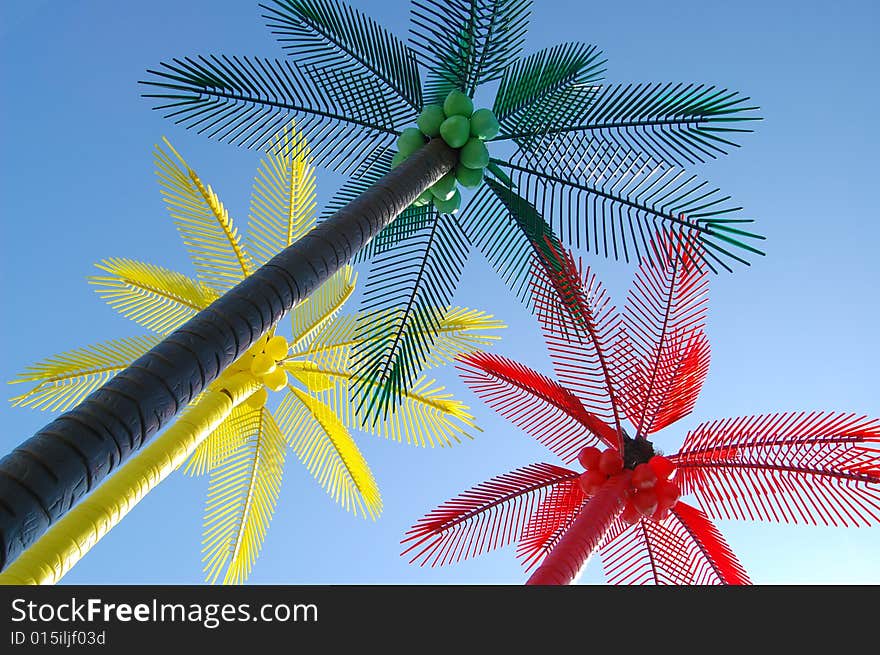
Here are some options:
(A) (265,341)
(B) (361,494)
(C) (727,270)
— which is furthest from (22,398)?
(C) (727,270)

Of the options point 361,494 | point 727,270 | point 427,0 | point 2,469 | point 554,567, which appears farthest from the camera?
point 361,494

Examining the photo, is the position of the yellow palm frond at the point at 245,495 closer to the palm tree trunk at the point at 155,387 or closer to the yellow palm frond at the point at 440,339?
the yellow palm frond at the point at 440,339

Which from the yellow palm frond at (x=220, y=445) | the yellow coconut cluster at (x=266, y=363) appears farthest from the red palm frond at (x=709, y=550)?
the yellow palm frond at (x=220, y=445)

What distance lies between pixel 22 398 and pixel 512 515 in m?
6.20

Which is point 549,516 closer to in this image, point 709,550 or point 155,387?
point 709,550

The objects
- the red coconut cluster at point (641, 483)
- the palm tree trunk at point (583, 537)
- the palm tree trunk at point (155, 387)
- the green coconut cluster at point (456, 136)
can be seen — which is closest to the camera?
the palm tree trunk at point (155, 387)

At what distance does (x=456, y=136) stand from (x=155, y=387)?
12.1 feet

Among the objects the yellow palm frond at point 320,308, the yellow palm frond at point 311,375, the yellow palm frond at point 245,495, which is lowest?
the yellow palm frond at point 245,495

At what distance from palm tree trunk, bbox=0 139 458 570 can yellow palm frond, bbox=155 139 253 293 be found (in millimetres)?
4693

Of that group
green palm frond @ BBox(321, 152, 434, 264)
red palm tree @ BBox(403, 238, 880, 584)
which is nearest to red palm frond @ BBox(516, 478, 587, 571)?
red palm tree @ BBox(403, 238, 880, 584)

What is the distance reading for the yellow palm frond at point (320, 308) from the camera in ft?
34.0

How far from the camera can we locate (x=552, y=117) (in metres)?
6.80

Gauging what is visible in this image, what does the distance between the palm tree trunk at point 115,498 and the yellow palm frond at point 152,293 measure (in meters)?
1.90
